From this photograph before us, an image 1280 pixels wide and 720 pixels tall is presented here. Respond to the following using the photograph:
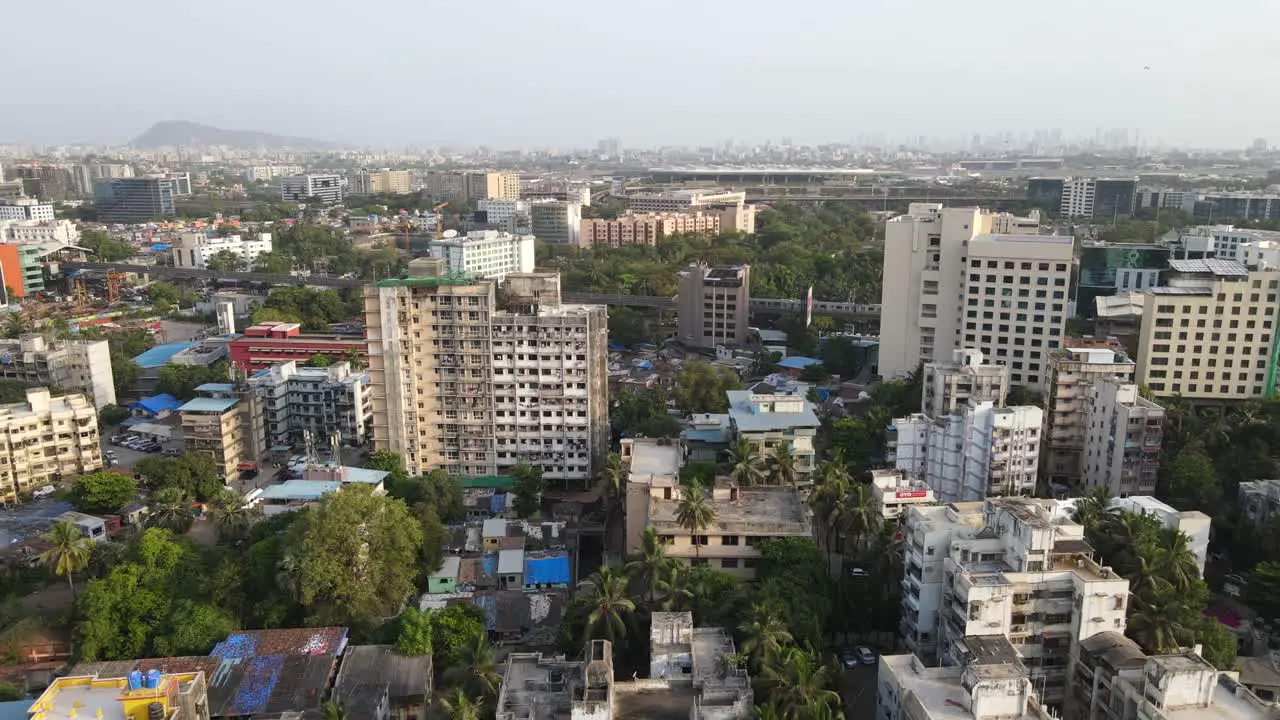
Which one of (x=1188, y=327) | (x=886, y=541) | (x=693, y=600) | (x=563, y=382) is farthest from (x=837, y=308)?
(x=693, y=600)

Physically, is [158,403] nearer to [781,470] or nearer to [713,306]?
[713,306]

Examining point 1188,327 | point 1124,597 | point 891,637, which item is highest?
point 1188,327

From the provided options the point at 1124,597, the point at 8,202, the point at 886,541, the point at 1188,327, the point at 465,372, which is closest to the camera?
Answer: the point at 1124,597

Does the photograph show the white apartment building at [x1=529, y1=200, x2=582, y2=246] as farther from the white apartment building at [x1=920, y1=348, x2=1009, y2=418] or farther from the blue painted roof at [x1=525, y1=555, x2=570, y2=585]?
the blue painted roof at [x1=525, y1=555, x2=570, y2=585]

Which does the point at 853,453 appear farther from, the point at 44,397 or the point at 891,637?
the point at 44,397

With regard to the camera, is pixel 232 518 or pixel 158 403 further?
pixel 158 403

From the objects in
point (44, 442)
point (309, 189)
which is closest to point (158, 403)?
point (44, 442)
